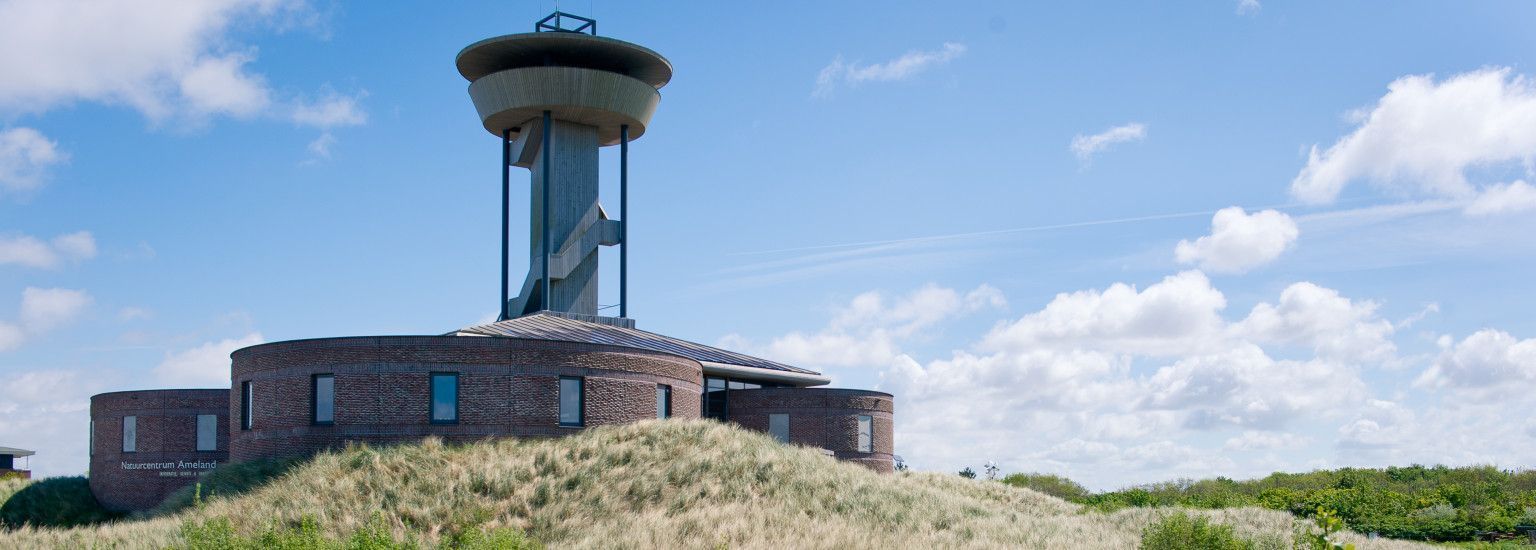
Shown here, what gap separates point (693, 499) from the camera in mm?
28500

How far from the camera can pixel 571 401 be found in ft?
109

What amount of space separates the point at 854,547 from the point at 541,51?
29.1 meters

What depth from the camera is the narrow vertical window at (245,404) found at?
34250 millimetres

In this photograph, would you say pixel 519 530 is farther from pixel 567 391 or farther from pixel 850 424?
pixel 850 424

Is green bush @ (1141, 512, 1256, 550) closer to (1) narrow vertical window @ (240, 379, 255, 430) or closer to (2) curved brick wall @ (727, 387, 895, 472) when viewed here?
(2) curved brick wall @ (727, 387, 895, 472)

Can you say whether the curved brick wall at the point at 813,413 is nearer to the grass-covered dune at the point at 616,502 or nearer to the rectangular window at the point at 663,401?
the rectangular window at the point at 663,401

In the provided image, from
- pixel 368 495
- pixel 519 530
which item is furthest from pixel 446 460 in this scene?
pixel 519 530

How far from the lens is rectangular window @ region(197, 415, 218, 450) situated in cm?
3975

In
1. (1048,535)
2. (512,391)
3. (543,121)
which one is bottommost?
(1048,535)

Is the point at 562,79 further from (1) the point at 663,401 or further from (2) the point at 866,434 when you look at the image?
(2) the point at 866,434

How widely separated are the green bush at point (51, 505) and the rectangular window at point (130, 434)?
78.3 inches

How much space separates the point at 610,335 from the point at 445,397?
36.8 feet

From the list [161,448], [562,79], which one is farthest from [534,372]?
[562,79]

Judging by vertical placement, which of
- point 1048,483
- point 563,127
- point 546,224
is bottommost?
point 1048,483
